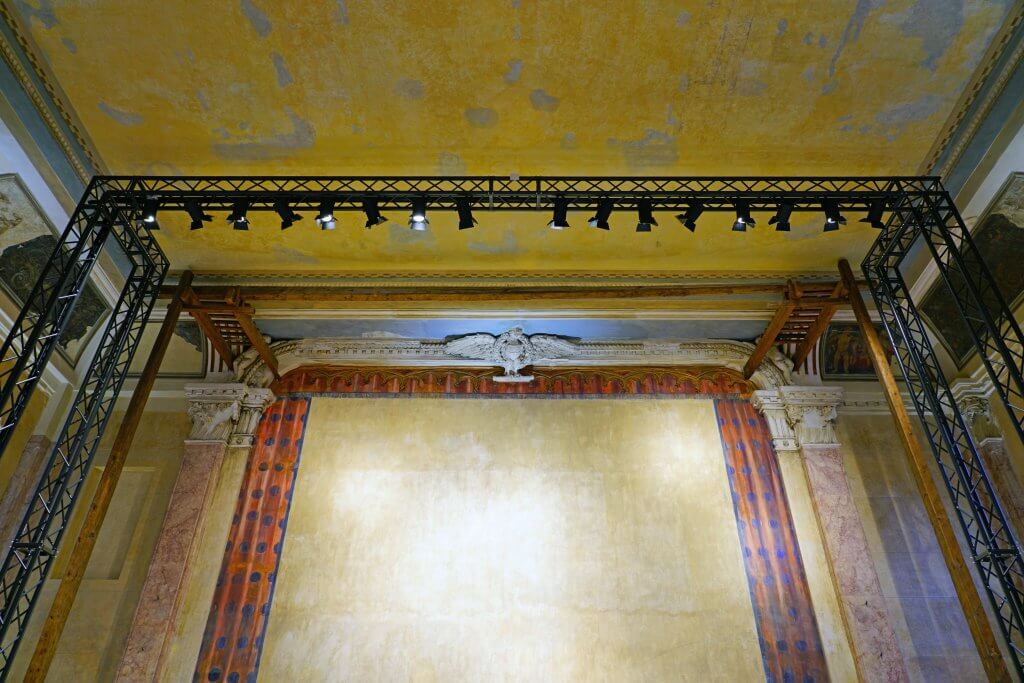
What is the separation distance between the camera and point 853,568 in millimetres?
8070

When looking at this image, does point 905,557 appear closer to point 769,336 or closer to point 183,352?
point 769,336

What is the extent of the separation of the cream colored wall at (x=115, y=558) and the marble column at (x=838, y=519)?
813 centimetres

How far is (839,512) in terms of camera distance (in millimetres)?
8500

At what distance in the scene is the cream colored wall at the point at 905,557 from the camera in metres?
7.71

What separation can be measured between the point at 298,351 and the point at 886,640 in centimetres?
831

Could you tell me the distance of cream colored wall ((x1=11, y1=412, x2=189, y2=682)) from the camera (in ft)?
25.3

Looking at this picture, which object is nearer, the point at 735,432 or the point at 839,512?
the point at 839,512

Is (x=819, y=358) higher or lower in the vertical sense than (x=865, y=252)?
lower

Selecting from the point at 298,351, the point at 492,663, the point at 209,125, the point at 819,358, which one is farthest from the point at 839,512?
the point at 209,125

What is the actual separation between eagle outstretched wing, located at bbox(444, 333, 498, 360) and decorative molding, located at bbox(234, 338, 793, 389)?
3.1 inches

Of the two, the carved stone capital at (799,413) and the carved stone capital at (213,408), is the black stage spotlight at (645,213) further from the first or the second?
the carved stone capital at (213,408)

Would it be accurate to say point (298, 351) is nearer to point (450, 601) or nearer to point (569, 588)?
point (450, 601)

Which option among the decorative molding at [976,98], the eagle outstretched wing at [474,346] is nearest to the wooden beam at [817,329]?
the decorative molding at [976,98]

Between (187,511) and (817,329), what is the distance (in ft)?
28.0
